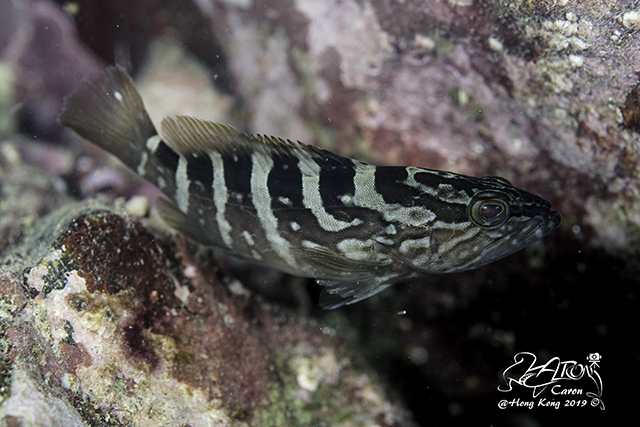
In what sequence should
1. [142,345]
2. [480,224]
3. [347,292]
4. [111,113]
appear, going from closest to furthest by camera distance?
[142,345]
[480,224]
[347,292]
[111,113]

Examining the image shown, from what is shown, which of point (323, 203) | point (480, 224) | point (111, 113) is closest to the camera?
point (480, 224)

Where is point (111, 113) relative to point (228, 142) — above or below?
below

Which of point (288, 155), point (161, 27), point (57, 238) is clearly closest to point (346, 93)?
point (288, 155)

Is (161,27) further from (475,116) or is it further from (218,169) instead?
(475,116)

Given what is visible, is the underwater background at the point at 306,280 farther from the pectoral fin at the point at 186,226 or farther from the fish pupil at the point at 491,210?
the fish pupil at the point at 491,210

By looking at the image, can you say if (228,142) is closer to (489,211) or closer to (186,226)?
(186,226)

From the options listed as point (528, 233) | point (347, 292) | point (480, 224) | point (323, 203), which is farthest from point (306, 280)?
point (528, 233)

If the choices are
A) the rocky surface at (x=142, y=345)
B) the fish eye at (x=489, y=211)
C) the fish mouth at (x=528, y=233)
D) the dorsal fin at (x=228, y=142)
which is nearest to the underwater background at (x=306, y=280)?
the rocky surface at (x=142, y=345)
